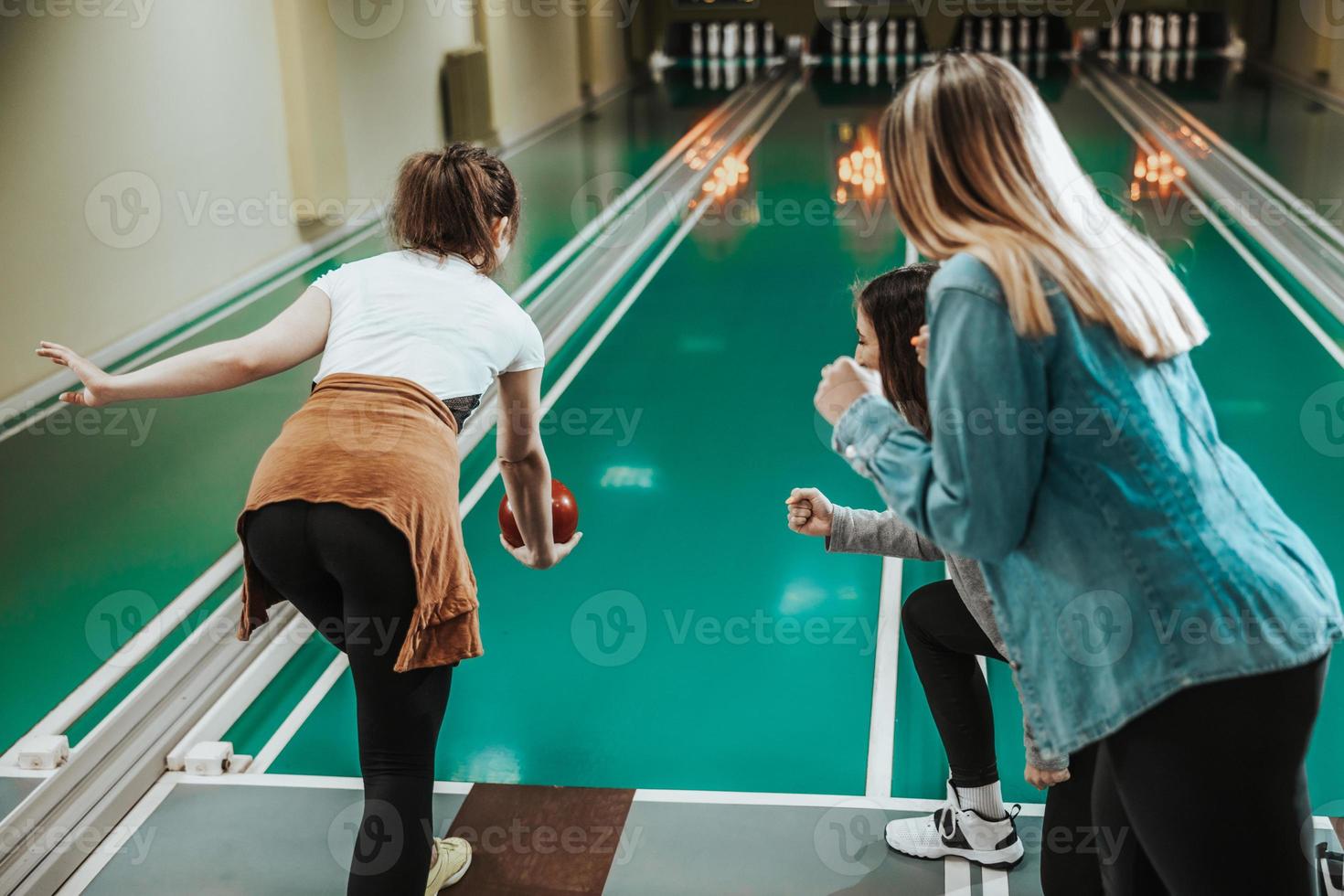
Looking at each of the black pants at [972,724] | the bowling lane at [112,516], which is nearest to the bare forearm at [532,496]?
the black pants at [972,724]

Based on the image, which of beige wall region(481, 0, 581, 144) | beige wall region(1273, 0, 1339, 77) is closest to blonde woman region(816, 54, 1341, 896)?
beige wall region(481, 0, 581, 144)

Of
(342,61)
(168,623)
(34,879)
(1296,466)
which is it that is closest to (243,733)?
(168,623)

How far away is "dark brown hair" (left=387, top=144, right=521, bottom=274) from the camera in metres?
2.26

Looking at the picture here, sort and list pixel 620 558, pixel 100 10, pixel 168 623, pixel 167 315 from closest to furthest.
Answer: pixel 168 623 < pixel 620 558 < pixel 100 10 < pixel 167 315

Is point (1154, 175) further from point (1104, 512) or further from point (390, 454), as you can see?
point (1104, 512)

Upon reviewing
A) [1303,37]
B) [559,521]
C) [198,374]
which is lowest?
[559,521]

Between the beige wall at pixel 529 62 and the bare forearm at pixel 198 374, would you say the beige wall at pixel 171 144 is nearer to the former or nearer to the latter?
the beige wall at pixel 529 62

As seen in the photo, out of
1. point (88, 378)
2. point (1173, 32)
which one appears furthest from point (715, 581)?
point (1173, 32)

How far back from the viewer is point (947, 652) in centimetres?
239

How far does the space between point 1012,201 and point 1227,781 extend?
69 centimetres

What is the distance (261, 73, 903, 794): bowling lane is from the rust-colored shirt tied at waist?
97 centimetres

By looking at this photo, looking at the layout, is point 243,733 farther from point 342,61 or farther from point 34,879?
point 342,61

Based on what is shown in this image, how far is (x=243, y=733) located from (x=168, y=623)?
1.58 feet

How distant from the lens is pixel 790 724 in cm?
313
